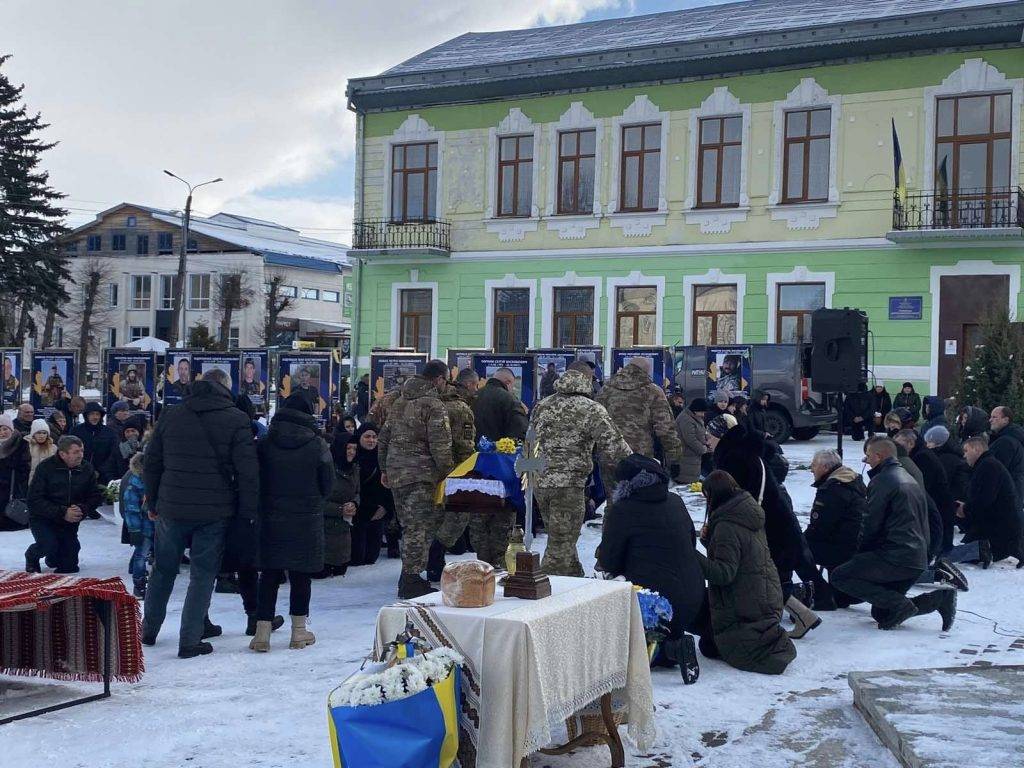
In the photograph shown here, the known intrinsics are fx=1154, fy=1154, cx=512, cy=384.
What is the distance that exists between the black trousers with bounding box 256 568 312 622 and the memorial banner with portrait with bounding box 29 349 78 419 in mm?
12797

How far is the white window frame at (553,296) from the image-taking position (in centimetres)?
2689

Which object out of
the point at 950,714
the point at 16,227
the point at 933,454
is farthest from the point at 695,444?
the point at 16,227

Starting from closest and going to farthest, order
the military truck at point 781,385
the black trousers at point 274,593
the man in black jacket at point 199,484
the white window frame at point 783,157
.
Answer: the man in black jacket at point 199,484
the black trousers at point 274,593
the military truck at point 781,385
the white window frame at point 783,157

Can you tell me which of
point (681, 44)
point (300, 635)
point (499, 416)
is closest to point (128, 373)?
point (499, 416)

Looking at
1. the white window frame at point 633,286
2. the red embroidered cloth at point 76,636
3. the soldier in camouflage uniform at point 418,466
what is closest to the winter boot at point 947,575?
the soldier in camouflage uniform at point 418,466

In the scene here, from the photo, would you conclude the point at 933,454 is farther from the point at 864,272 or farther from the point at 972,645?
the point at 864,272

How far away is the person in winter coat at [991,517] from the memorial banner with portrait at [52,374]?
14.3 metres

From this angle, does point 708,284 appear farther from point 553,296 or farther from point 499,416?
point 499,416

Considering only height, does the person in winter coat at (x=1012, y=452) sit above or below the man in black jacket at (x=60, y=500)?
above

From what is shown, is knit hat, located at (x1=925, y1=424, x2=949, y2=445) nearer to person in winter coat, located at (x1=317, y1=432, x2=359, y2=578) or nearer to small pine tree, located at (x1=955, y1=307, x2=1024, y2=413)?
small pine tree, located at (x1=955, y1=307, x2=1024, y2=413)

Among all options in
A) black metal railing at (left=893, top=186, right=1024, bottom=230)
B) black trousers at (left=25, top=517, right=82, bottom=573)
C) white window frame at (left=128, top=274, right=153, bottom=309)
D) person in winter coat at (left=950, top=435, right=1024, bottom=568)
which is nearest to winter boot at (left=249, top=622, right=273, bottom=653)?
black trousers at (left=25, top=517, right=82, bottom=573)

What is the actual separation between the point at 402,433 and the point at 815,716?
4216 millimetres

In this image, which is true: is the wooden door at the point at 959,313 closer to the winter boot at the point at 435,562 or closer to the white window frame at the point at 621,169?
the white window frame at the point at 621,169

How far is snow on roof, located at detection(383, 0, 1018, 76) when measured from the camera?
24875 millimetres
